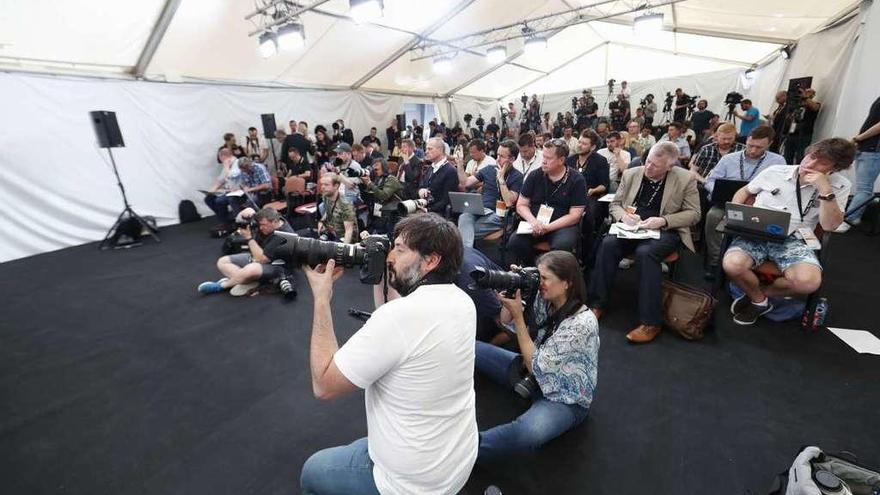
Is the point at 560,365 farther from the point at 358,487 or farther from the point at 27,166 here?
the point at 27,166

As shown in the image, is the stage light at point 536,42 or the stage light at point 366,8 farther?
the stage light at point 536,42

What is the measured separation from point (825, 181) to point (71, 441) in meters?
4.35

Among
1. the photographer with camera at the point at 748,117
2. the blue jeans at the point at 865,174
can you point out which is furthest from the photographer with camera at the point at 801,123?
the blue jeans at the point at 865,174

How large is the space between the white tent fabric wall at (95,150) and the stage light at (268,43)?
6.20 feet

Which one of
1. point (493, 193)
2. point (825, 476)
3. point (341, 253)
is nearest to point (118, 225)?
point (493, 193)

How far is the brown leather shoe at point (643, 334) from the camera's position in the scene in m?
2.38

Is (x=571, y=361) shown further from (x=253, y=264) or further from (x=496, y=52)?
(x=496, y=52)

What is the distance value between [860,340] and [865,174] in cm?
296

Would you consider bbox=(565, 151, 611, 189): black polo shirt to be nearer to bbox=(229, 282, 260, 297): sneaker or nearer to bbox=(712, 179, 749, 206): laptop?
bbox=(712, 179, 749, 206): laptop

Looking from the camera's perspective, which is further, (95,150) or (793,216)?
(95,150)

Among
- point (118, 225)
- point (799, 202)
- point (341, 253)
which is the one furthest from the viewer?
point (118, 225)

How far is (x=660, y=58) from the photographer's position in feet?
34.2

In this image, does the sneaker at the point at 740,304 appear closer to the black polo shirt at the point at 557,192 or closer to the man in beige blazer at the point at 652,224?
the man in beige blazer at the point at 652,224

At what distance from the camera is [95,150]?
5309mm
